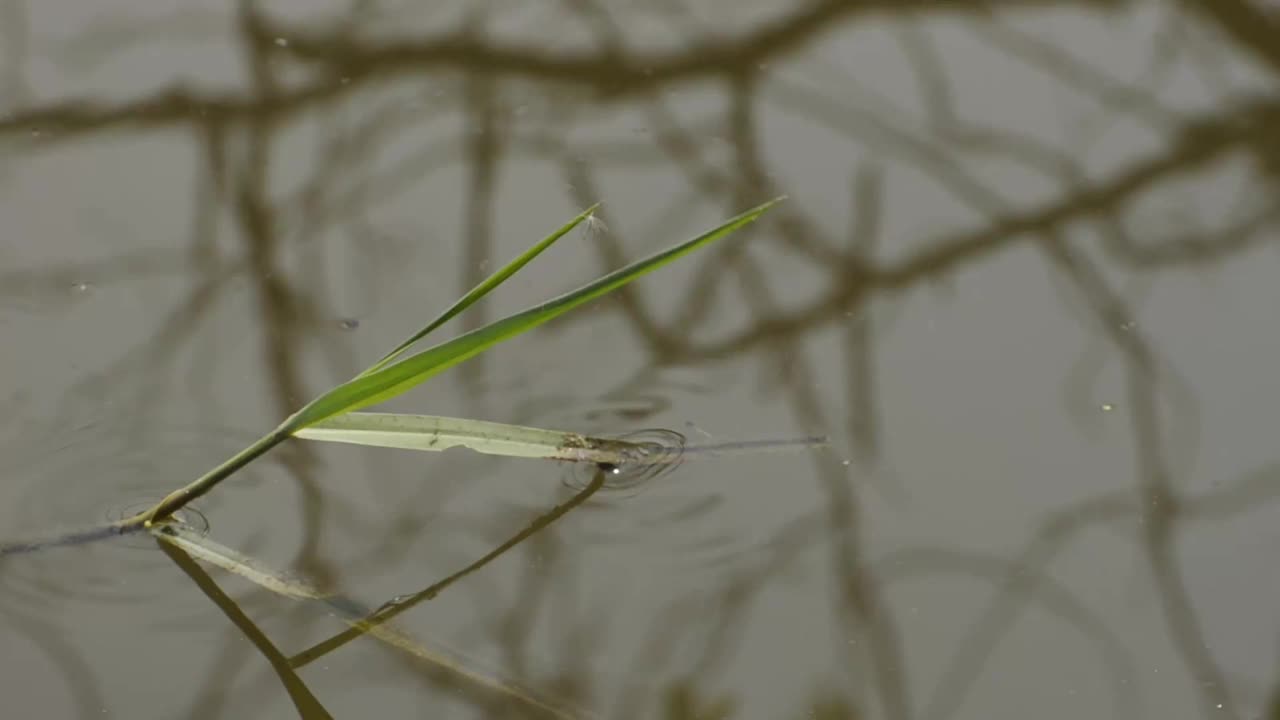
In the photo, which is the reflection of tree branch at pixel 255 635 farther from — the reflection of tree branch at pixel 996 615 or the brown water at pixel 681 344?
the reflection of tree branch at pixel 996 615

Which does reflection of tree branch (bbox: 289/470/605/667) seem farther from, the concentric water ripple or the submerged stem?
the submerged stem

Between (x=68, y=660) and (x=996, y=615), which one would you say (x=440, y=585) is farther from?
(x=996, y=615)

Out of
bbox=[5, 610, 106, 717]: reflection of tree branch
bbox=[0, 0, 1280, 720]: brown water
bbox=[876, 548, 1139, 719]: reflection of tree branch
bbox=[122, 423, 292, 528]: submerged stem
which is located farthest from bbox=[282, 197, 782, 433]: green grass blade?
bbox=[876, 548, 1139, 719]: reflection of tree branch

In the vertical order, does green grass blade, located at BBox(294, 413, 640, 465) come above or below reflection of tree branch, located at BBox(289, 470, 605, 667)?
above

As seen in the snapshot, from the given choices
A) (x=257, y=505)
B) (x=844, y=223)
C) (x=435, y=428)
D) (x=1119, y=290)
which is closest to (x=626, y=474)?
(x=435, y=428)

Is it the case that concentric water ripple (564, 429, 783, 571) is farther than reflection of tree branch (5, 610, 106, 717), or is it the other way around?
concentric water ripple (564, 429, 783, 571)

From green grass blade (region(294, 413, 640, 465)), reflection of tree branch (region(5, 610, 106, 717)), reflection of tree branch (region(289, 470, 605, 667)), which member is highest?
green grass blade (region(294, 413, 640, 465))

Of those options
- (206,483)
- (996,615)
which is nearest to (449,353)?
(206,483)
